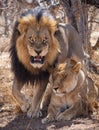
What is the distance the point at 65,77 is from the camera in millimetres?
4227

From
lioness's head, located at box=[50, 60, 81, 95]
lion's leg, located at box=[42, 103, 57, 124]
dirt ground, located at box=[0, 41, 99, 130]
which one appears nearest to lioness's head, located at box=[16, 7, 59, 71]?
lioness's head, located at box=[50, 60, 81, 95]

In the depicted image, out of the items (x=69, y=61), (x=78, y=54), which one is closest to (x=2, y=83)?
(x=78, y=54)

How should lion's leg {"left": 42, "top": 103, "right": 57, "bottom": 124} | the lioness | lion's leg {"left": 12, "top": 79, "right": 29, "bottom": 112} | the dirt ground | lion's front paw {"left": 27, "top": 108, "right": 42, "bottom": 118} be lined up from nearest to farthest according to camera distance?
the dirt ground
the lioness
lion's leg {"left": 42, "top": 103, "right": 57, "bottom": 124}
lion's front paw {"left": 27, "top": 108, "right": 42, "bottom": 118}
lion's leg {"left": 12, "top": 79, "right": 29, "bottom": 112}

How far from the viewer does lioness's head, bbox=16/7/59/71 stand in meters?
4.17

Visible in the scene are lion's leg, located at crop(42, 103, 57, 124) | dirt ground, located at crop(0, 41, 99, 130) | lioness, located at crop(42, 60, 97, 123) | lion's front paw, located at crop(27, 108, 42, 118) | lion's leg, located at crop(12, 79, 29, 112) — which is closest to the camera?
dirt ground, located at crop(0, 41, 99, 130)

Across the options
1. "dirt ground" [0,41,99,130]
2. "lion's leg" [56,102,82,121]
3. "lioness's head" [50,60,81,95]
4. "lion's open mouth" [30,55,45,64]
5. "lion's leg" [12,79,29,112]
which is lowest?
"dirt ground" [0,41,99,130]

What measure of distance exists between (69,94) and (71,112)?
7.3 inches

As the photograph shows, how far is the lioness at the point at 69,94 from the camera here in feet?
13.8

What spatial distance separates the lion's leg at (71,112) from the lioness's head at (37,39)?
0.51 metres

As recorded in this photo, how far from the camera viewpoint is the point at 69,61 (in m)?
4.44

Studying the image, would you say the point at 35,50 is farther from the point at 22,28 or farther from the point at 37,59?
the point at 22,28

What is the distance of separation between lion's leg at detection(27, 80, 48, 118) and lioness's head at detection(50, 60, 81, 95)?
371mm

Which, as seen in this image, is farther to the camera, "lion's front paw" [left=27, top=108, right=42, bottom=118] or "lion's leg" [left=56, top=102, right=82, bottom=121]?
"lion's front paw" [left=27, top=108, right=42, bottom=118]

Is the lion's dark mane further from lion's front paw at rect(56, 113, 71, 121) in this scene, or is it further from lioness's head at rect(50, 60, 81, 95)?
lion's front paw at rect(56, 113, 71, 121)
